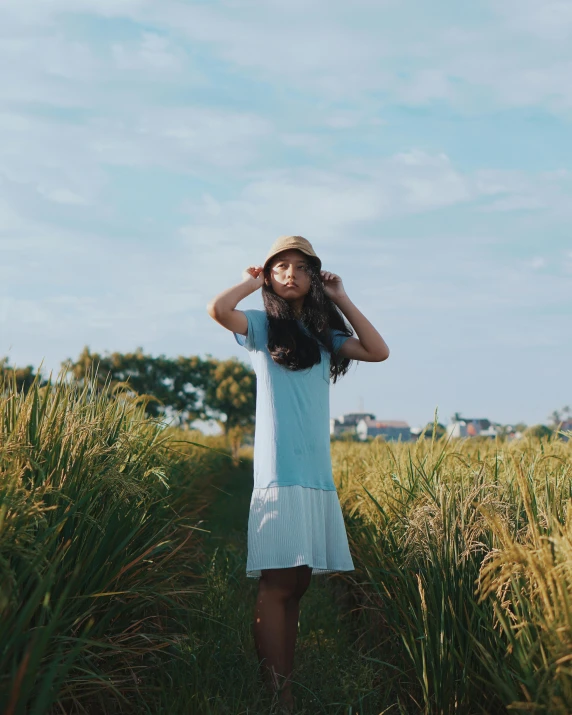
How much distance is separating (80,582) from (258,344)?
140cm

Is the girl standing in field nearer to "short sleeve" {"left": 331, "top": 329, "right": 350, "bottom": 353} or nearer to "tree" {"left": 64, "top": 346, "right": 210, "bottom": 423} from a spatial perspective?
"short sleeve" {"left": 331, "top": 329, "right": 350, "bottom": 353}

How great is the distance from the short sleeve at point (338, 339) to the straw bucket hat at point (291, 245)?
1.28 feet

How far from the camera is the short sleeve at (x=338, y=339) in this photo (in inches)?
149

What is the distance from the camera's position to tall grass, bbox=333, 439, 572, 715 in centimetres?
221

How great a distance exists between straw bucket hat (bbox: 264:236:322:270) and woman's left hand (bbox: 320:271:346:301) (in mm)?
120

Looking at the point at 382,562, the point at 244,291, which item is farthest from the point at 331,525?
the point at 244,291

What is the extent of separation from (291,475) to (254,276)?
1.06m

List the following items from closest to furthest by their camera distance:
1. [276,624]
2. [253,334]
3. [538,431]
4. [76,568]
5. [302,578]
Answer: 1. [76,568]
2. [276,624]
3. [302,578]
4. [253,334]
5. [538,431]

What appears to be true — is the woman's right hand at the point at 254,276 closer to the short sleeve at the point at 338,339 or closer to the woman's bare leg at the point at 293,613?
the short sleeve at the point at 338,339

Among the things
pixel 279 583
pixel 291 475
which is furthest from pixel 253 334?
pixel 279 583

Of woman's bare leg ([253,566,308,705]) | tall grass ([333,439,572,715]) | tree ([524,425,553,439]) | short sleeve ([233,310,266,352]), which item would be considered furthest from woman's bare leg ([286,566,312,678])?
tree ([524,425,553,439])

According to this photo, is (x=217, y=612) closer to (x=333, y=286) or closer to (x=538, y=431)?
(x=333, y=286)

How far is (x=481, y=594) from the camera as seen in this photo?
9.04ft

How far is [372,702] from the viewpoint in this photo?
3.10 m
